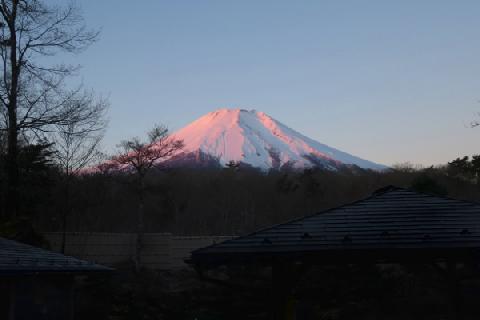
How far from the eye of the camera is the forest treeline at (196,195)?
2667cm

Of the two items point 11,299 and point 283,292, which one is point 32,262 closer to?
point 11,299

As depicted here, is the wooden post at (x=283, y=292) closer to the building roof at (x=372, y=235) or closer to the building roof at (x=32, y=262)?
A: the building roof at (x=372, y=235)

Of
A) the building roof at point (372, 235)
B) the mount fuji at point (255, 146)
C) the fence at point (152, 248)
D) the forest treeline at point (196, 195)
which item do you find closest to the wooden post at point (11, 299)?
the building roof at point (372, 235)

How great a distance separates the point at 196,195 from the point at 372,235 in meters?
30.3

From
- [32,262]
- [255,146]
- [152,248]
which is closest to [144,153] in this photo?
[152,248]

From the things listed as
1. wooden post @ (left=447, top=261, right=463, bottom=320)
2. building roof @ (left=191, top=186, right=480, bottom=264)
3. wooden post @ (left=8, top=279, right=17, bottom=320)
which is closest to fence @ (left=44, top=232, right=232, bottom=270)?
wooden post @ (left=8, top=279, right=17, bottom=320)

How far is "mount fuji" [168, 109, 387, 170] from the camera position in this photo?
71.6m

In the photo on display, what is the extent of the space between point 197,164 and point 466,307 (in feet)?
156

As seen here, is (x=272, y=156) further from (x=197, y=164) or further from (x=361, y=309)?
(x=361, y=309)

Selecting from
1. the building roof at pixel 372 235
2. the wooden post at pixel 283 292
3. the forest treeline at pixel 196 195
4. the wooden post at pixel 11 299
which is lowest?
the wooden post at pixel 11 299

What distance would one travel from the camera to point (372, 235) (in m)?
8.17

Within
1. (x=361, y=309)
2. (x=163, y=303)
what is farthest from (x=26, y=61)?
(x=361, y=309)

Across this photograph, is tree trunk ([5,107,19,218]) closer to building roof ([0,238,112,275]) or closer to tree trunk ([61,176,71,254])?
tree trunk ([61,176,71,254])

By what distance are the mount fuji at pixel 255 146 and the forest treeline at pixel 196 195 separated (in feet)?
88.2
